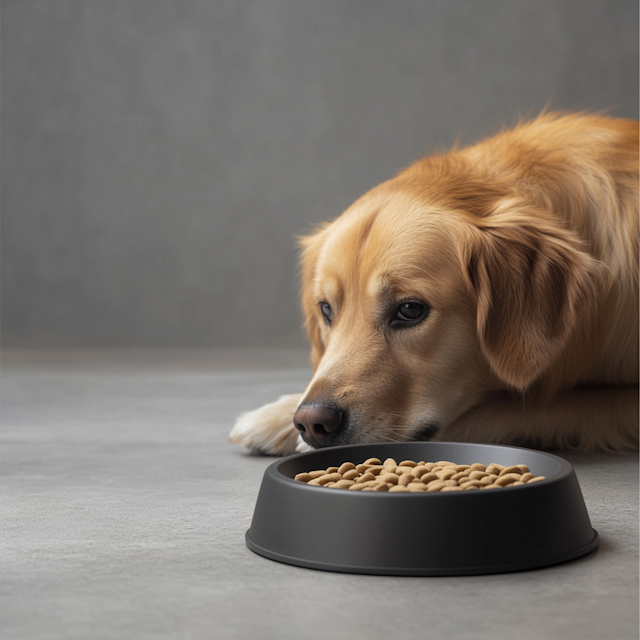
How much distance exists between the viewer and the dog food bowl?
1121 mm

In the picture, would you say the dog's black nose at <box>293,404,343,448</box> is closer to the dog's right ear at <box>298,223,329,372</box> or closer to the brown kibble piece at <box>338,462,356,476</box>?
the brown kibble piece at <box>338,462,356,476</box>

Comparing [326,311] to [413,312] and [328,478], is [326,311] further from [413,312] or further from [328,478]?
[328,478]

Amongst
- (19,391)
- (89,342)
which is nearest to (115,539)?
(19,391)

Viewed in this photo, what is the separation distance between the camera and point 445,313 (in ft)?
6.43

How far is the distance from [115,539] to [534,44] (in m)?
6.14

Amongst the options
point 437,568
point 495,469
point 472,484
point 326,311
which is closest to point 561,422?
point 326,311

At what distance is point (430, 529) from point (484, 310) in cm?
92

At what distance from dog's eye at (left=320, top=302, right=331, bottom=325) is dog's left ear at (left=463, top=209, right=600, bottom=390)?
0.41 m

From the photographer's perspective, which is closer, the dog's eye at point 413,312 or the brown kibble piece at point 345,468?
the brown kibble piece at point 345,468

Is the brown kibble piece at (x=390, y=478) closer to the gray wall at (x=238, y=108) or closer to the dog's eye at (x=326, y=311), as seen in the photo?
the dog's eye at (x=326, y=311)

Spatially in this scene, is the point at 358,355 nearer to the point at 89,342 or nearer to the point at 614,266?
the point at 614,266

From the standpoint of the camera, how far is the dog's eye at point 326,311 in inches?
86.8

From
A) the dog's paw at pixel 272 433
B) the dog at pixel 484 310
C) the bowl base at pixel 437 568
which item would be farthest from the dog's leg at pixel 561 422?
the bowl base at pixel 437 568

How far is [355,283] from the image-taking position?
2.03m
